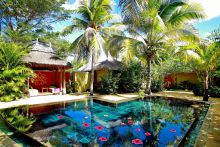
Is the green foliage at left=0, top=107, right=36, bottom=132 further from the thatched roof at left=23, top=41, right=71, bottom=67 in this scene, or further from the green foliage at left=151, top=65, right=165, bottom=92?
the green foliage at left=151, top=65, right=165, bottom=92

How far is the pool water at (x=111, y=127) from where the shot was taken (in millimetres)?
5488

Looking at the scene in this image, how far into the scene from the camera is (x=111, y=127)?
6.93 meters

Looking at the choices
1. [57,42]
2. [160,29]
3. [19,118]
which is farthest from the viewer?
[57,42]

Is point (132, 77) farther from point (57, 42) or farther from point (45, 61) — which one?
point (57, 42)

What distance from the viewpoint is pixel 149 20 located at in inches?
529

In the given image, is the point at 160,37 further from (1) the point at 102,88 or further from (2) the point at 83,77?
(2) the point at 83,77

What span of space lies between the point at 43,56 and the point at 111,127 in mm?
10181

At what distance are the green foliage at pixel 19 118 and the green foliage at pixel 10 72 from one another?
106 inches

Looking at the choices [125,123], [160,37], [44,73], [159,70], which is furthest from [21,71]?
[159,70]

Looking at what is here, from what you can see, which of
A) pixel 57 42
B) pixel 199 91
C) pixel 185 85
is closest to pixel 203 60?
pixel 199 91

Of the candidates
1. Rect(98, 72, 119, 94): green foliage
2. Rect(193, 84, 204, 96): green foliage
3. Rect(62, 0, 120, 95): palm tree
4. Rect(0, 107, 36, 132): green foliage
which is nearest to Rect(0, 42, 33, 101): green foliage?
Rect(0, 107, 36, 132): green foliage

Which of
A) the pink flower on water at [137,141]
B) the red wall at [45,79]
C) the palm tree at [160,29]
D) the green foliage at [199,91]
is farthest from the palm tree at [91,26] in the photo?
the green foliage at [199,91]

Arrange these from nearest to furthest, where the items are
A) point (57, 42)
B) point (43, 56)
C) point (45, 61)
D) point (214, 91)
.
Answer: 1. point (45, 61)
2. point (214, 91)
3. point (43, 56)
4. point (57, 42)

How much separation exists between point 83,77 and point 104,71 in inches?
90.8
